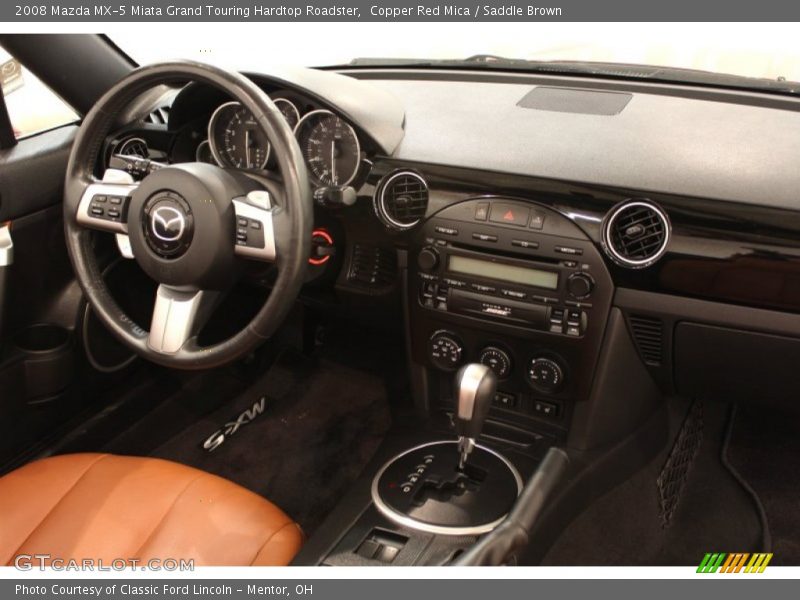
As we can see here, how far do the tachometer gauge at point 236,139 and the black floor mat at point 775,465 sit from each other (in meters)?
1.34

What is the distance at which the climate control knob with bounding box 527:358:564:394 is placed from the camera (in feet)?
5.33

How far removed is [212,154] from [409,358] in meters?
0.65

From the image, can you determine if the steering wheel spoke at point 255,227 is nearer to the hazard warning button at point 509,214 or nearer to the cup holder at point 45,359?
the hazard warning button at point 509,214

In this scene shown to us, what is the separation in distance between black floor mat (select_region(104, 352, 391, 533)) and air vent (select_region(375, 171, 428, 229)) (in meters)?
0.82

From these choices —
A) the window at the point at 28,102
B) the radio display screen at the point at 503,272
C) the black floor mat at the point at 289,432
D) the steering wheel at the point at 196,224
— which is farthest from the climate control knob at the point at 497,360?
the window at the point at 28,102

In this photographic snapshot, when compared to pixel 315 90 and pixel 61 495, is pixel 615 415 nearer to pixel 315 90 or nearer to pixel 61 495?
pixel 315 90

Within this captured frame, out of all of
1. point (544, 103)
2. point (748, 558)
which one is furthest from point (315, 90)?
point (748, 558)

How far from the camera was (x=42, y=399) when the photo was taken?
1.89 meters

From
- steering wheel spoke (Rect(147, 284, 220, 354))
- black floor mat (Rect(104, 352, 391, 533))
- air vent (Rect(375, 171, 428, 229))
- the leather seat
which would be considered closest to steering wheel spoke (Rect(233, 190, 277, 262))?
steering wheel spoke (Rect(147, 284, 220, 354))

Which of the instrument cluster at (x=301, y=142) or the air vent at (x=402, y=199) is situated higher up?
the instrument cluster at (x=301, y=142)

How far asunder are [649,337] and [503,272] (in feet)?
1.08

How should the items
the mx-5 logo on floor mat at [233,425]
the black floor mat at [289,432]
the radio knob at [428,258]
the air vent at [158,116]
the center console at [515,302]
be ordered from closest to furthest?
1. the center console at [515,302]
2. the radio knob at [428,258]
3. the air vent at [158,116]
4. the black floor mat at [289,432]
5. the mx-5 logo on floor mat at [233,425]

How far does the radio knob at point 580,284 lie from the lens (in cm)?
151

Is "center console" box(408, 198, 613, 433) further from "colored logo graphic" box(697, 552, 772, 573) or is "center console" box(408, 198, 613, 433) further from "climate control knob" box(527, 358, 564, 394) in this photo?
"colored logo graphic" box(697, 552, 772, 573)
